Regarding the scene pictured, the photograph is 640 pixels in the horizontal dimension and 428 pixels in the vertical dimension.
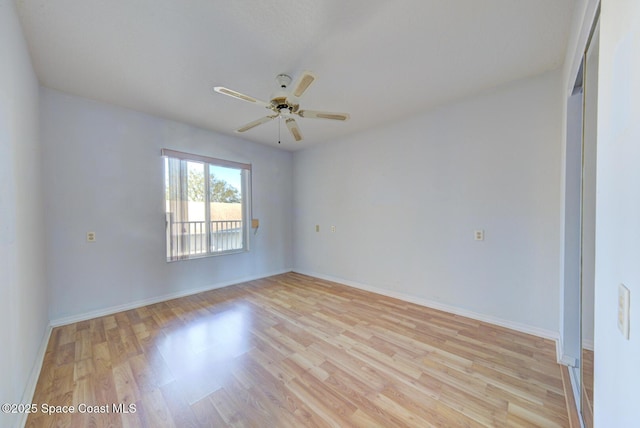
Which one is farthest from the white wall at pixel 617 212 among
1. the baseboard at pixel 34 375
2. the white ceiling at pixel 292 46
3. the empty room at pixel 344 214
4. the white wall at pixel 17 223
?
the baseboard at pixel 34 375

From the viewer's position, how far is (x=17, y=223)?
1551mm

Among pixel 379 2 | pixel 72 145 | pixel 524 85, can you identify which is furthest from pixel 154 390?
pixel 524 85

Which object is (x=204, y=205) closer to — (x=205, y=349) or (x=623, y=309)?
(x=205, y=349)

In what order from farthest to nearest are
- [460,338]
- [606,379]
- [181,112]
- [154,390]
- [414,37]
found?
1. [181,112]
2. [460,338]
3. [414,37]
4. [154,390]
5. [606,379]

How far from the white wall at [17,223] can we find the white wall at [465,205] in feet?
11.2

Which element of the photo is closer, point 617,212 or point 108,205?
point 617,212

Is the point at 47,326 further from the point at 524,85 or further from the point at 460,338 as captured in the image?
the point at 524,85

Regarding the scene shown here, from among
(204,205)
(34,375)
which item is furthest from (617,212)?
(204,205)

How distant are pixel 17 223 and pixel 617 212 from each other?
9.67 ft

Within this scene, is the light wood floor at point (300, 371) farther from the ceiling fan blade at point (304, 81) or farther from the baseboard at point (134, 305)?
the ceiling fan blade at point (304, 81)

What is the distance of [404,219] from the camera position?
10.7ft

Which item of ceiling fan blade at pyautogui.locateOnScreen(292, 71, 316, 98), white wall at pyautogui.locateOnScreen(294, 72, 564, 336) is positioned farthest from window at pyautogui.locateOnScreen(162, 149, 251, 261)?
ceiling fan blade at pyautogui.locateOnScreen(292, 71, 316, 98)

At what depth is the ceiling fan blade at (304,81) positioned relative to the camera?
159cm

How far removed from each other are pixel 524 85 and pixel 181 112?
3871mm
